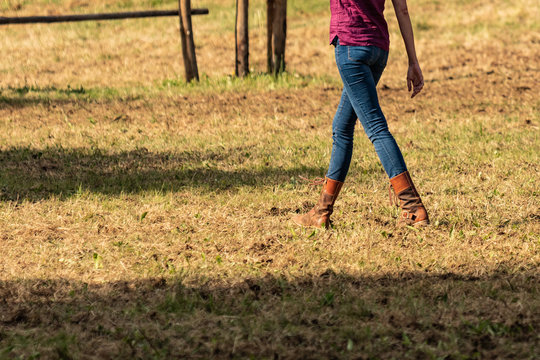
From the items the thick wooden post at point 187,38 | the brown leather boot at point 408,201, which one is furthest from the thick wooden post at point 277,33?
the brown leather boot at point 408,201

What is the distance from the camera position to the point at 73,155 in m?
7.79

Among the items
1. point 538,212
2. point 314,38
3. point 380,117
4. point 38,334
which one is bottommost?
point 314,38

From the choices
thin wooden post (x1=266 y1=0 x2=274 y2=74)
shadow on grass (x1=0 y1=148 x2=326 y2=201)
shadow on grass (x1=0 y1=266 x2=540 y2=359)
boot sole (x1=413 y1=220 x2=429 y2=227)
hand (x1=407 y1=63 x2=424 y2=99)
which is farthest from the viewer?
thin wooden post (x1=266 y1=0 x2=274 y2=74)

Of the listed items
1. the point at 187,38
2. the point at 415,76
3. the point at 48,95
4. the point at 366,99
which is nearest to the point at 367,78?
the point at 366,99

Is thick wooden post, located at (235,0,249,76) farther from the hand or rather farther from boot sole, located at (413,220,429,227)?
boot sole, located at (413,220,429,227)

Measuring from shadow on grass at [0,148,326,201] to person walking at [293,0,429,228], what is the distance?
1692mm

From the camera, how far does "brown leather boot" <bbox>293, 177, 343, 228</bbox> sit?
5.14 meters

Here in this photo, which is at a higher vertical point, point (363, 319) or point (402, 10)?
point (402, 10)

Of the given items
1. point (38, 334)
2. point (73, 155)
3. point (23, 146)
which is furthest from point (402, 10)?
point (23, 146)

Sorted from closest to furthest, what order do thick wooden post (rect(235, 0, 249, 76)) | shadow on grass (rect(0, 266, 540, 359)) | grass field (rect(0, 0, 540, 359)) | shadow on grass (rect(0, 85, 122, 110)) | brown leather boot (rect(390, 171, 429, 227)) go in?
shadow on grass (rect(0, 266, 540, 359)) < grass field (rect(0, 0, 540, 359)) < brown leather boot (rect(390, 171, 429, 227)) < shadow on grass (rect(0, 85, 122, 110)) < thick wooden post (rect(235, 0, 249, 76))

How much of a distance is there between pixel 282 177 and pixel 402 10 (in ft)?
8.56

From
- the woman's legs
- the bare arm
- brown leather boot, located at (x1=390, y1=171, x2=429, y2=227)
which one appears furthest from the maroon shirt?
brown leather boot, located at (x1=390, y1=171, x2=429, y2=227)

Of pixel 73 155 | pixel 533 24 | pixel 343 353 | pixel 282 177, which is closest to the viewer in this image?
pixel 343 353

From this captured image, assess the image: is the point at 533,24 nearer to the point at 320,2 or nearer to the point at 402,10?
the point at 320,2
